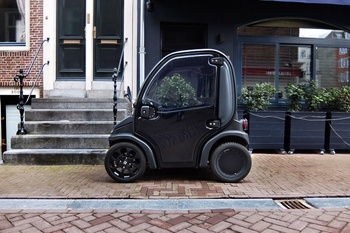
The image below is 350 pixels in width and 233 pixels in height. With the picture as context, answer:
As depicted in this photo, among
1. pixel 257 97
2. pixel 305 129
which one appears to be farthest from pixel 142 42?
pixel 305 129

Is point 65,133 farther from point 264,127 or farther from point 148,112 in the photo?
point 264,127

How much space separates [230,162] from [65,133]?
11.7ft

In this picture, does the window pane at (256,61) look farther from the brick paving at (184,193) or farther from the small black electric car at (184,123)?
the small black electric car at (184,123)

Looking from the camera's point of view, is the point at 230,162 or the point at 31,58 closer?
the point at 230,162

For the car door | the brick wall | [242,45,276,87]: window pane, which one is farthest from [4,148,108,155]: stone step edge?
[242,45,276,87]: window pane

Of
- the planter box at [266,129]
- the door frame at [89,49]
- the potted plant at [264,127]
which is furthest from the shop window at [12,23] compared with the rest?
the planter box at [266,129]

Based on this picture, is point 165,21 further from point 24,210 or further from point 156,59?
point 24,210

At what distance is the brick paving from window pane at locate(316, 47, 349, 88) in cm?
270

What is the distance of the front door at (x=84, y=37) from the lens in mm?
8398

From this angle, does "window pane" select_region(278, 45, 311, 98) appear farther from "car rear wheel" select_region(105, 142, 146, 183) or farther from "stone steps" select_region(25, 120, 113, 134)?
"car rear wheel" select_region(105, 142, 146, 183)

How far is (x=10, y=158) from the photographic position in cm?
616

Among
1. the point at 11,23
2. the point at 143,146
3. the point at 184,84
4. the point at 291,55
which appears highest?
the point at 11,23

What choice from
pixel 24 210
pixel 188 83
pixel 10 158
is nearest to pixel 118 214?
pixel 24 210

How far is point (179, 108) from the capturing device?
4.93 m
